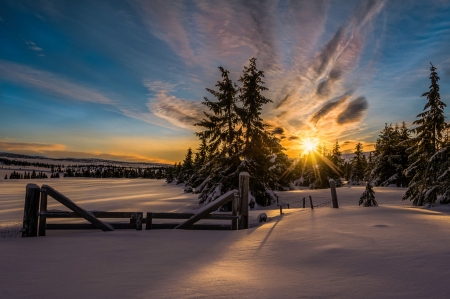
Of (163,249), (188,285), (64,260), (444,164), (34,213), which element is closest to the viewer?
(188,285)

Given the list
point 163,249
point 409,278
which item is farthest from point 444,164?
point 163,249

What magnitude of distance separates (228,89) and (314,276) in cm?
1905

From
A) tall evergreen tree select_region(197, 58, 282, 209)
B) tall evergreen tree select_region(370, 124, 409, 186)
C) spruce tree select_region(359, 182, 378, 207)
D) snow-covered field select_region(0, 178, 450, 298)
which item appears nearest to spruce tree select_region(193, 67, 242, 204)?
tall evergreen tree select_region(197, 58, 282, 209)

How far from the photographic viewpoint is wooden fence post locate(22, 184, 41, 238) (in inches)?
270

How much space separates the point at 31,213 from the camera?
6973 millimetres

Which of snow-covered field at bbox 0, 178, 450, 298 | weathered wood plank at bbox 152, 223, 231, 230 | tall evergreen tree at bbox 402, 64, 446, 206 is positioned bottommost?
weathered wood plank at bbox 152, 223, 231, 230

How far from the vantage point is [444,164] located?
1516 centimetres

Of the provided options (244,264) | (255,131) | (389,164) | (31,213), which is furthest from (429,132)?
(31,213)

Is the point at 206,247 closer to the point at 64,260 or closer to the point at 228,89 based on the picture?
the point at 64,260

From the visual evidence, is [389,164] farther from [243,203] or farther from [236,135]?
[243,203]

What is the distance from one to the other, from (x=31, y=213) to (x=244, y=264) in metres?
6.16

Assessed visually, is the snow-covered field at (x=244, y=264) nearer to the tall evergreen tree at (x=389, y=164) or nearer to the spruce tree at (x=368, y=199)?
the spruce tree at (x=368, y=199)

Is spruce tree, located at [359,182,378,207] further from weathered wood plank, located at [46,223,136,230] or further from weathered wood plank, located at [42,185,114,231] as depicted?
weathered wood plank, located at [42,185,114,231]

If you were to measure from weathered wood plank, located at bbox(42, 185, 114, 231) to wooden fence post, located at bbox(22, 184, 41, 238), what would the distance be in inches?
10.7
